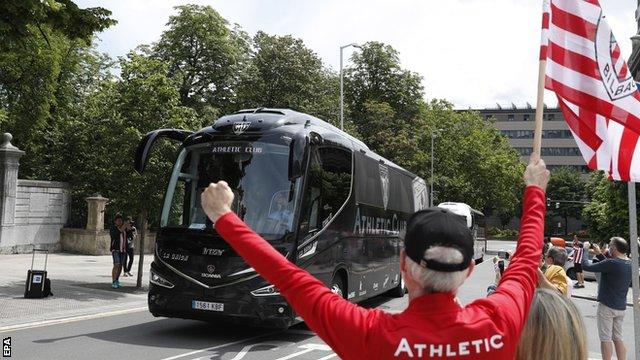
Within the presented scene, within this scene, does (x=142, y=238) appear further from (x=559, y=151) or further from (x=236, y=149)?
(x=559, y=151)

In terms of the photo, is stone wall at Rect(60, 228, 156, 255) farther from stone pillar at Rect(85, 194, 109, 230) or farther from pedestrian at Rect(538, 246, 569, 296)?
pedestrian at Rect(538, 246, 569, 296)

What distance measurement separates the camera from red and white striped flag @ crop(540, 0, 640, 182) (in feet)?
16.4

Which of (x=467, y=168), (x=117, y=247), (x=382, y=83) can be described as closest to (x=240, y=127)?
(x=117, y=247)

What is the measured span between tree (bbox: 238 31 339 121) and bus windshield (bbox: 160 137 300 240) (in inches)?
1226

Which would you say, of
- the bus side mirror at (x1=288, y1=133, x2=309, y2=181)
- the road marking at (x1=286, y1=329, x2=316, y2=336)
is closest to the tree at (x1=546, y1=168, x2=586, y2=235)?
the road marking at (x1=286, y1=329, x2=316, y2=336)

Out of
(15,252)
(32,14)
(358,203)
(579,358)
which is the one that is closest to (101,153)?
(32,14)

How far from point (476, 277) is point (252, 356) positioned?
19.8 meters

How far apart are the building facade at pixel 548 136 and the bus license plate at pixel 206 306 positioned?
396 feet

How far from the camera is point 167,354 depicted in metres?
8.98

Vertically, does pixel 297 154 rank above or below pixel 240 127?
below

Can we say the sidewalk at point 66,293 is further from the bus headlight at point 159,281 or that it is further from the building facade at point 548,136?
the building facade at point 548,136

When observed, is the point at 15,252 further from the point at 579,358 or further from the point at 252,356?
the point at 579,358

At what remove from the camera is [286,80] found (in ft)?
141

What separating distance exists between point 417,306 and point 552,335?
807mm
